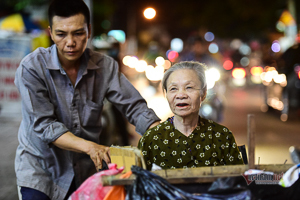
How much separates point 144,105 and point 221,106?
774cm

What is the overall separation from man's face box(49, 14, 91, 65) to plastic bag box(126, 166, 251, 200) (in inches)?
50.0

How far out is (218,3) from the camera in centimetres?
3331

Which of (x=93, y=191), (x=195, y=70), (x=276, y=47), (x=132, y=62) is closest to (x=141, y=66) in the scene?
(x=132, y=62)

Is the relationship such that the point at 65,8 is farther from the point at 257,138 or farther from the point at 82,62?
the point at 257,138

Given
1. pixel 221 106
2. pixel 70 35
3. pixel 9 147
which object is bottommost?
pixel 9 147

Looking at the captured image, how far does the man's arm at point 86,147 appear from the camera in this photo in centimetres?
266

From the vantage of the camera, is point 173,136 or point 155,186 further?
point 173,136

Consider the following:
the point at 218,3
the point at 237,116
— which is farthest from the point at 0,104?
the point at 218,3

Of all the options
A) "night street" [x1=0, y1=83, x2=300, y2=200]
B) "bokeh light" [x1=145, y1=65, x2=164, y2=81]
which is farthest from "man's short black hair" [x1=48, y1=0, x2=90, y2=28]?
"bokeh light" [x1=145, y1=65, x2=164, y2=81]

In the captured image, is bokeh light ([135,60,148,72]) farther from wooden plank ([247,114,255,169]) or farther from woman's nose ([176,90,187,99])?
wooden plank ([247,114,255,169])

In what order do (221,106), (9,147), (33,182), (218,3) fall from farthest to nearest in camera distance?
(218,3) < (221,106) < (9,147) < (33,182)

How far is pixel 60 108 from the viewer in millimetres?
3127

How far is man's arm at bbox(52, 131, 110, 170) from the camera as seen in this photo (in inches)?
105

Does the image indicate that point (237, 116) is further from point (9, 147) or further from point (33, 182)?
point (33, 182)
